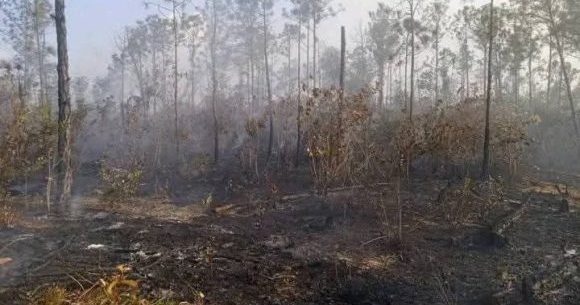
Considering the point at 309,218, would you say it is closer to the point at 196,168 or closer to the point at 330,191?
the point at 330,191

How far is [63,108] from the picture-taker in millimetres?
11281

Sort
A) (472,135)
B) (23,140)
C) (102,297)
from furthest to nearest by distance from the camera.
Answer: (472,135)
(23,140)
(102,297)

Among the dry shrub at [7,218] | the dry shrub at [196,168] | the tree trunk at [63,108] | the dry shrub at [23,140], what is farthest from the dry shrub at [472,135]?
the dry shrub at [7,218]

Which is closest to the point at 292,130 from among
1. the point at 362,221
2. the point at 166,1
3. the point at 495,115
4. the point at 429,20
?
the point at 166,1

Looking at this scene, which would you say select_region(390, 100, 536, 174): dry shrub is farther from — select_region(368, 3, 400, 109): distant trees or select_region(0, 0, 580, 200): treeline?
select_region(368, 3, 400, 109): distant trees

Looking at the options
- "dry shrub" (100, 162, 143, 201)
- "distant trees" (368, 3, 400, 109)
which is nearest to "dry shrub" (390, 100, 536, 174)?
"dry shrub" (100, 162, 143, 201)

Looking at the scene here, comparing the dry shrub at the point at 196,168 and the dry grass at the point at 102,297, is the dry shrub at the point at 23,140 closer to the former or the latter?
the dry grass at the point at 102,297

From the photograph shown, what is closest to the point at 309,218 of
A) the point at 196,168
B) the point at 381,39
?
the point at 196,168

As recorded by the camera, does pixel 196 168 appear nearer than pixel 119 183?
No

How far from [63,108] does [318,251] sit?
7.30m

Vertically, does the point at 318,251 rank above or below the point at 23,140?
→ below

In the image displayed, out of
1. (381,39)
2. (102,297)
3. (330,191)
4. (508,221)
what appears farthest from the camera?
(381,39)

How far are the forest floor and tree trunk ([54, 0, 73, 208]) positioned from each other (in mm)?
646

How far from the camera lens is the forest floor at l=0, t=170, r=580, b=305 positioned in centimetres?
611
